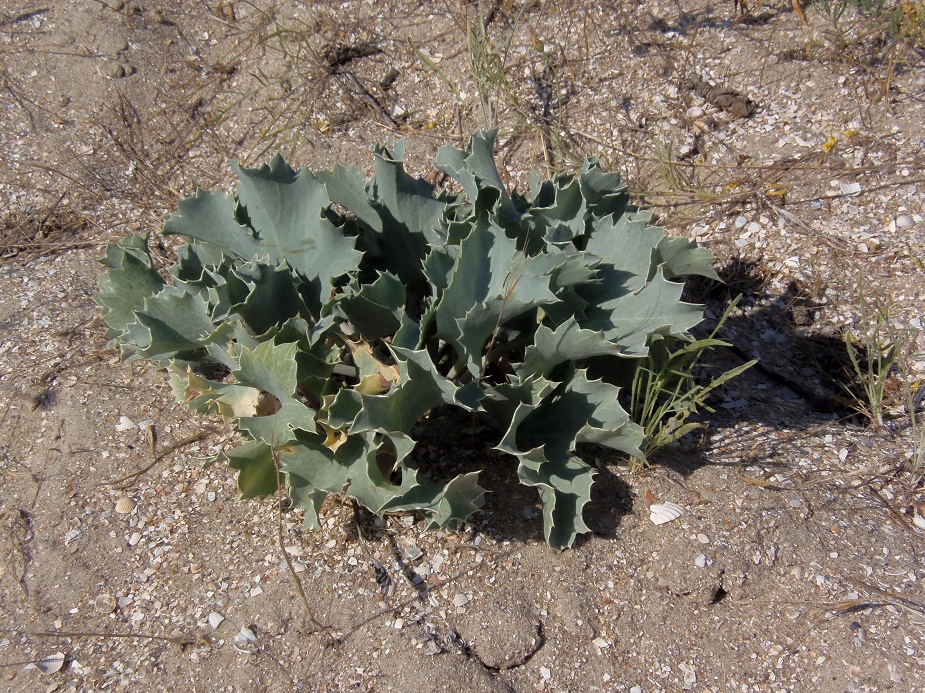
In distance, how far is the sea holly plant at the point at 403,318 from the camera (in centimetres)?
196

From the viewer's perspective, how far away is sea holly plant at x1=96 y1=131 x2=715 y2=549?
6.42ft

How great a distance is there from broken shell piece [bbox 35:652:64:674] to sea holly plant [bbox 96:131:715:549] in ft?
2.17

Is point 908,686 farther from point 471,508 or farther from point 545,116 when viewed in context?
point 545,116

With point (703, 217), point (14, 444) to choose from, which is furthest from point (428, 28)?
point (14, 444)

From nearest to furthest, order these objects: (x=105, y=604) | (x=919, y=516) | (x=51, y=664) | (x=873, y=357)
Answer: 1. (x=51, y=664)
2. (x=105, y=604)
3. (x=919, y=516)
4. (x=873, y=357)

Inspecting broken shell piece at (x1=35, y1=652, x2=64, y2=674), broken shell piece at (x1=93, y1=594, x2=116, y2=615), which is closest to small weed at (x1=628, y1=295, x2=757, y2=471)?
broken shell piece at (x1=93, y1=594, x2=116, y2=615)

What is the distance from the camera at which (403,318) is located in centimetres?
204

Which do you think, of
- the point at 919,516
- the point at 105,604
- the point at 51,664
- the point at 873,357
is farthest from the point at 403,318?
the point at 873,357

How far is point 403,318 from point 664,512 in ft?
3.11

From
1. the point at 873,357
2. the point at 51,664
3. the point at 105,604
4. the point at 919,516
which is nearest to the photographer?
the point at 51,664

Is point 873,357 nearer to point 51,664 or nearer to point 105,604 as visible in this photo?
point 105,604

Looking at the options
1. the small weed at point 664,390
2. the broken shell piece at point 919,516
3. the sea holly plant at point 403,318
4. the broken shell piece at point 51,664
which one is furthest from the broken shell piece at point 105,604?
the broken shell piece at point 919,516

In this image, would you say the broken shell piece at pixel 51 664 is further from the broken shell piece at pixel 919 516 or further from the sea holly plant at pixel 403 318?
the broken shell piece at pixel 919 516

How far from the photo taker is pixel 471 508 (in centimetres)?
205
